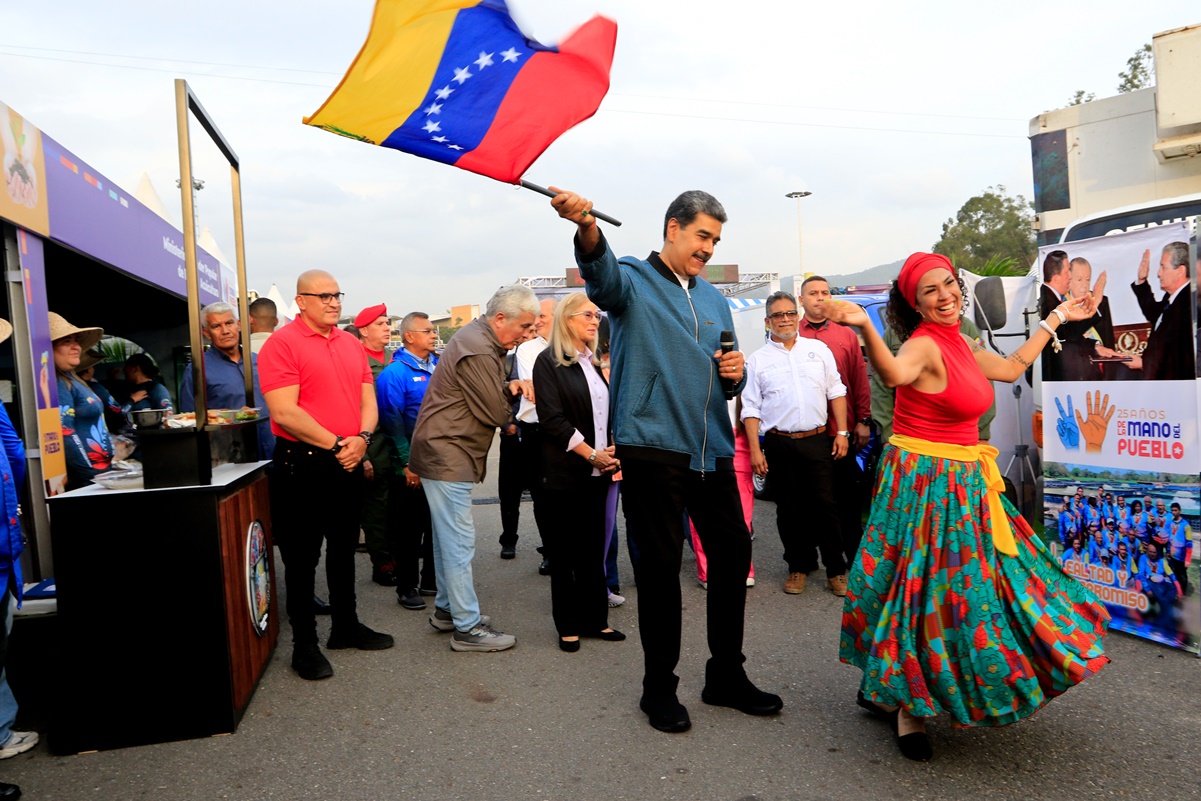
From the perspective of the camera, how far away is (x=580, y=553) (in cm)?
502

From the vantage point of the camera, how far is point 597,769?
3.31 meters

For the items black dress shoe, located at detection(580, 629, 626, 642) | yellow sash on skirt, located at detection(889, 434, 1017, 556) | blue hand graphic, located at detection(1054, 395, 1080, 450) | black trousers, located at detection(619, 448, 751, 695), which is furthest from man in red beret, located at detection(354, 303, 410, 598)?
blue hand graphic, located at detection(1054, 395, 1080, 450)

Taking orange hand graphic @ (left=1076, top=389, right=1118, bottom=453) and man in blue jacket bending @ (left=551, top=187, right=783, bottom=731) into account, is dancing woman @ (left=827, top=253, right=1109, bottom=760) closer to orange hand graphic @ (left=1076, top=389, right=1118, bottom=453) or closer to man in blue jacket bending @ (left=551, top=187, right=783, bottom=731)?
man in blue jacket bending @ (left=551, top=187, right=783, bottom=731)

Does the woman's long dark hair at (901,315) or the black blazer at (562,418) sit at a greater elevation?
the woman's long dark hair at (901,315)

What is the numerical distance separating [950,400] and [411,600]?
3.85 m

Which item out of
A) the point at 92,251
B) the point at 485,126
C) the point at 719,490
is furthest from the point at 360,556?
the point at 485,126

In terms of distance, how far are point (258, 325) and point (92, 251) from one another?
1712 mm

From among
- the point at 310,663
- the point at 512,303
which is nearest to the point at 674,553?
the point at 512,303

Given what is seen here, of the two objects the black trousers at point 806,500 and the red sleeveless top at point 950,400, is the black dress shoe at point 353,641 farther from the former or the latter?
the red sleeveless top at point 950,400

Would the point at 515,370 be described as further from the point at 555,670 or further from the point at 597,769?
the point at 597,769

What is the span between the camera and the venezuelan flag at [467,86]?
3.02 m

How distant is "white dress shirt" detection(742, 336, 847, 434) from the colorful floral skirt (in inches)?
89.6

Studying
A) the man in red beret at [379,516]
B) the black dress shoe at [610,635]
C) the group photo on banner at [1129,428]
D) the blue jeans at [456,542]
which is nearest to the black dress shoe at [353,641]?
the blue jeans at [456,542]

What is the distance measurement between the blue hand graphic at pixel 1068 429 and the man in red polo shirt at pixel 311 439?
3.97 meters
